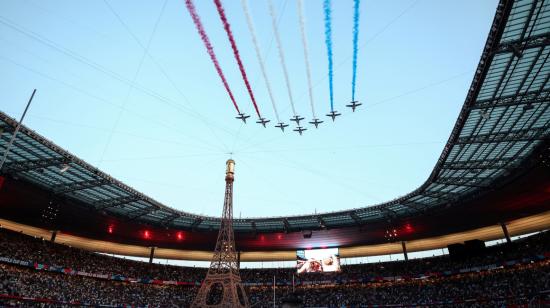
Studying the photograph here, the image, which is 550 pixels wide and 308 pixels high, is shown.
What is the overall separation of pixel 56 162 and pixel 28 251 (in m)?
24.3

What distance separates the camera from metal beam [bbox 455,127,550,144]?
119 ft

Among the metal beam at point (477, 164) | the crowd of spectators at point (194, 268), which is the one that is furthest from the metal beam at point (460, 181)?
the crowd of spectators at point (194, 268)

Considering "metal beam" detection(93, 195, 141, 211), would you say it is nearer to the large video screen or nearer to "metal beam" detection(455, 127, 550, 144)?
the large video screen

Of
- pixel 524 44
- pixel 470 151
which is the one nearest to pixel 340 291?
pixel 470 151

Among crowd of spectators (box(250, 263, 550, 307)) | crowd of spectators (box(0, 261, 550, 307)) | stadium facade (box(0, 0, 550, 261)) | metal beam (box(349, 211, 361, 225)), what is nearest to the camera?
stadium facade (box(0, 0, 550, 261))

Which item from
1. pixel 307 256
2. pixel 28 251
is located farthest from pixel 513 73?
pixel 28 251

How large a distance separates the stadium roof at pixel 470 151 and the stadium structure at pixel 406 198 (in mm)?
107

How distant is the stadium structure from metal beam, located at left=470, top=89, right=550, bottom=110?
0.09 meters

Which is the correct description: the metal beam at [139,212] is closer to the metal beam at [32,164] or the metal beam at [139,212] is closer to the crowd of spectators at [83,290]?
the crowd of spectators at [83,290]

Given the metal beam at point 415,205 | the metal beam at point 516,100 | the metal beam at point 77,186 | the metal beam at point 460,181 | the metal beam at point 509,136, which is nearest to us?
the metal beam at point 516,100

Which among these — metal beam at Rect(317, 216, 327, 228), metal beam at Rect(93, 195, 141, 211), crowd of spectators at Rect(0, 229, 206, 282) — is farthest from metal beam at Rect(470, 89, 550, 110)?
crowd of spectators at Rect(0, 229, 206, 282)

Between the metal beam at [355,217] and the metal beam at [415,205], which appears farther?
the metal beam at [355,217]

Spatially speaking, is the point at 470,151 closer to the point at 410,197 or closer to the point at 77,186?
the point at 410,197

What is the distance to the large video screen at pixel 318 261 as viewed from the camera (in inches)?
2815
